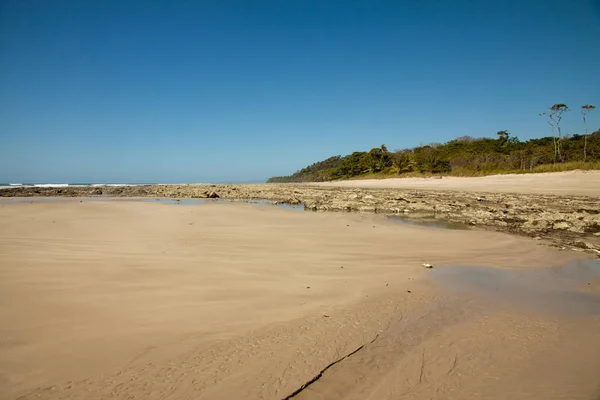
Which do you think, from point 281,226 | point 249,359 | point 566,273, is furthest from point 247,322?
point 281,226

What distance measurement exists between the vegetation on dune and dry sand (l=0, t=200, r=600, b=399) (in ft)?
97.1

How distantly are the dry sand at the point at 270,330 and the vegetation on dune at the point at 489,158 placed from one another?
2959 centimetres

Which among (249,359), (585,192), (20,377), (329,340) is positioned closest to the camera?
(20,377)

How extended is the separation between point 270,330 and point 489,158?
138 feet

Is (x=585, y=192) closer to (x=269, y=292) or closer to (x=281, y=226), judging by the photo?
(x=281, y=226)

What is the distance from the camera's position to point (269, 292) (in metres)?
3.62

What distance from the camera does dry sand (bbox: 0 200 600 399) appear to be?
2.03m

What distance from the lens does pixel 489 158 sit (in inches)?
1464

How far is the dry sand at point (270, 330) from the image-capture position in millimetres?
2027

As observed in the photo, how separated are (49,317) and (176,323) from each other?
3.86ft

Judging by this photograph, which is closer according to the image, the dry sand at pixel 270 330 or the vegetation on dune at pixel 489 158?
the dry sand at pixel 270 330

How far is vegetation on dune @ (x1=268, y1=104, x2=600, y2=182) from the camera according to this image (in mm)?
32531

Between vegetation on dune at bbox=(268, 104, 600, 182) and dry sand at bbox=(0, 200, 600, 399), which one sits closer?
dry sand at bbox=(0, 200, 600, 399)

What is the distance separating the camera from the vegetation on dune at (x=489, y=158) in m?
32.5
